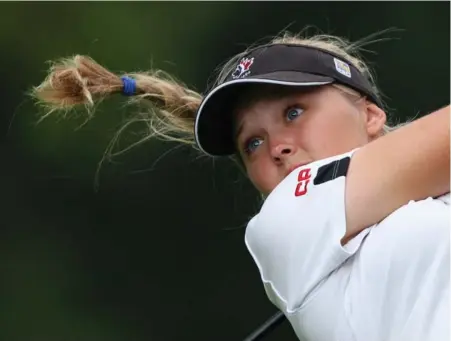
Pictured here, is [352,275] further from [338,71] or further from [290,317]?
[338,71]

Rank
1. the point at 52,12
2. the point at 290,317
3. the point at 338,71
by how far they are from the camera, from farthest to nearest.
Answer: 1. the point at 52,12
2. the point at 338,71
3. the point at 290,317

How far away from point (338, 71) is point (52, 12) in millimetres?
940

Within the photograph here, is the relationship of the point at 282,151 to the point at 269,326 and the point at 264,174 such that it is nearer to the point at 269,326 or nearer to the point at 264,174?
the point at 264,174

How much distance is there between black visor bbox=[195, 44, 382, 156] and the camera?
1143mm

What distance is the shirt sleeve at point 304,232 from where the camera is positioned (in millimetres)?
870

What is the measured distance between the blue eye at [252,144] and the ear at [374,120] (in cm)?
15

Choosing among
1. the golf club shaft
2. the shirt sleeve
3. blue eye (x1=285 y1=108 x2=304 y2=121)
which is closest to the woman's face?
blue eye (x1=285 y1=108 x2=304 y2=121)

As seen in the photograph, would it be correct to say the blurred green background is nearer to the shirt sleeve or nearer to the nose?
the nose

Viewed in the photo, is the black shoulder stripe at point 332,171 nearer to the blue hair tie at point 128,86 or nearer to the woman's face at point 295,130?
the woman's face at point 295,130

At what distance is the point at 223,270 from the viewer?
2166 mm

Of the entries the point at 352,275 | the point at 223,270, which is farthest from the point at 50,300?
the point at 352,275

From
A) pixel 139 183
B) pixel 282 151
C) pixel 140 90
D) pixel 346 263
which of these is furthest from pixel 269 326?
pixel 346 263

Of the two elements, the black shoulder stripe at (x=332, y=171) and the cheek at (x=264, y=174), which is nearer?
the black shoulder stripe at (x=332, y=171)

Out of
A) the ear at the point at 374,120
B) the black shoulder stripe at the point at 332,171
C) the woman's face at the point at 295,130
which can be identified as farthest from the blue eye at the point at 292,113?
the black shoulder stripe at the point at 332,171
